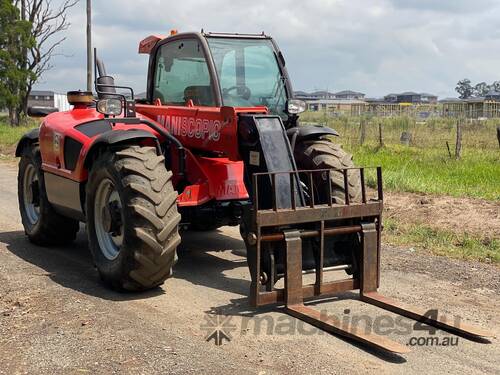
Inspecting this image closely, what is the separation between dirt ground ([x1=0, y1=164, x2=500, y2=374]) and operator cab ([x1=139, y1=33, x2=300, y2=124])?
175 centimetres

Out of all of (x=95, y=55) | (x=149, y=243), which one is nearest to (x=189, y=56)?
(x=95, y=55)

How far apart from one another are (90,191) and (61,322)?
1.53 m

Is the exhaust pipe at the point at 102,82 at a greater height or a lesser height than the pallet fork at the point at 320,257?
greater

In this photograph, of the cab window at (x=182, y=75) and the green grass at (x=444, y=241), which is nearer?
the cab window at (x=182, y=75)

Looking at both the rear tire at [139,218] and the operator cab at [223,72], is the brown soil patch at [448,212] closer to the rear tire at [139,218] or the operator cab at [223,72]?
the operator cab at [223,72]

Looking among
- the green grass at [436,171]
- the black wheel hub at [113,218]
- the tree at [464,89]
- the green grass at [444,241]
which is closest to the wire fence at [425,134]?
the green grass at [436,171]

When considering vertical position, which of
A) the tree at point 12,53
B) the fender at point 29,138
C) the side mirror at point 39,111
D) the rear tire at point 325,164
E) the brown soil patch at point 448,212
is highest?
the tree at point 12,53

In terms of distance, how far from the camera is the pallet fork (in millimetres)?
4930

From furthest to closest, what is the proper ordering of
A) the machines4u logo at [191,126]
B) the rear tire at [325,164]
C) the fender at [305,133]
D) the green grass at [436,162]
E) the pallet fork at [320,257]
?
the green grass at [436,162]
the fender at [305,133]
the rear tire at [325,164]
the machines4u logo at [191,126]
the pallet fork at [320,257]

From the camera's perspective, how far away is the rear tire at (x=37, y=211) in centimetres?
743

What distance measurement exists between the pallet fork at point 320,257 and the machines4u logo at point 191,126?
80 cm

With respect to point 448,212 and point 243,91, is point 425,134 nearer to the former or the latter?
point 448,212

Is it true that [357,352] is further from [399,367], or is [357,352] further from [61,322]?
[61,322]

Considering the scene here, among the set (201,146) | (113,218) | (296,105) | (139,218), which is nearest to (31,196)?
(113,218)
